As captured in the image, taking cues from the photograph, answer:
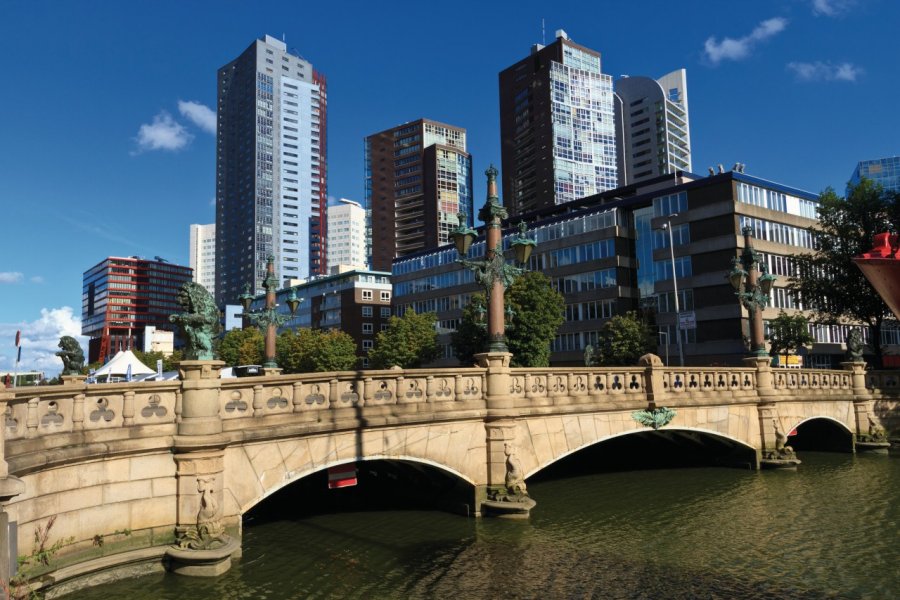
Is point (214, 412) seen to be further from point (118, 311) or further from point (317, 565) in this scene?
point (118, 311)

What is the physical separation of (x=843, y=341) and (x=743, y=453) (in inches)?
1574

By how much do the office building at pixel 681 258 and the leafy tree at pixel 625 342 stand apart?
9.38ft

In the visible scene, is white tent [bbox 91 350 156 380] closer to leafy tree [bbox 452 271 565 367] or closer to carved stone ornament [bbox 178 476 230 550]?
carved stone ornament [bbox 178 476 230 550]

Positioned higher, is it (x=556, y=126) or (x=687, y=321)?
(x=556, y=126)

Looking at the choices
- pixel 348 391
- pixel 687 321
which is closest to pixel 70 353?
pixel 348 391

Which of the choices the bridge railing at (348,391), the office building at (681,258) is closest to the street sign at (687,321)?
the office building at (681,258)

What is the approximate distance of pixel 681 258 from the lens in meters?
58.0

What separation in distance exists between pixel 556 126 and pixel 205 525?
12765 cm

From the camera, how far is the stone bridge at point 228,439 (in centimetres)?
1130

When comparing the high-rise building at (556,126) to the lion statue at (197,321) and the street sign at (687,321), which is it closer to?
the street sign at (687,321)

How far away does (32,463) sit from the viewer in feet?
34.1

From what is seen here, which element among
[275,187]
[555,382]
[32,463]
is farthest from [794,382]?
[275,187]

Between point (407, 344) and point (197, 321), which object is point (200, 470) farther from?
point (407, 344)

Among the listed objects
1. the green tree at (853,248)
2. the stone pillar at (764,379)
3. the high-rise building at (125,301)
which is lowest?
the stone pillar at (764,379)
